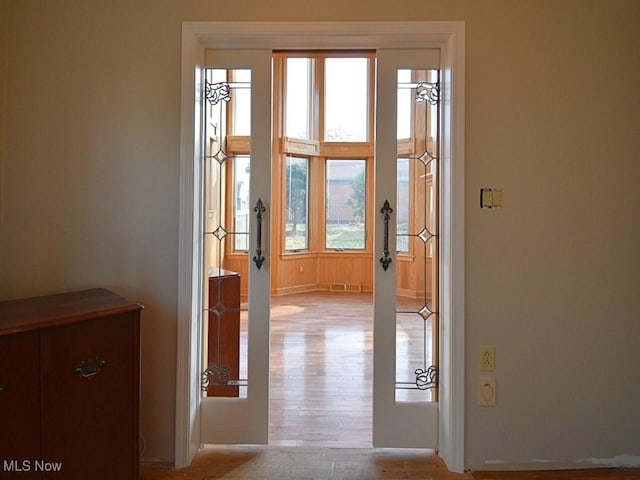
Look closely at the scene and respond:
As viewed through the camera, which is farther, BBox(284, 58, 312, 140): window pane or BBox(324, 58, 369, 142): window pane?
BBox(324, 58, 369, 142): window pane

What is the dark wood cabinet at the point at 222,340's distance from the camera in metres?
2.19

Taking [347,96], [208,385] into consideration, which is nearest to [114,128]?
[208,385]

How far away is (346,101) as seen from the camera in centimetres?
773

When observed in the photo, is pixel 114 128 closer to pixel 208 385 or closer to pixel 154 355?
pixel 154 355

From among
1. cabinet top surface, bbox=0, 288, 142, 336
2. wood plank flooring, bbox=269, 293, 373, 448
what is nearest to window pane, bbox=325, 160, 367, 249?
wood plank flooring, bbox=269, 293, 373, 448

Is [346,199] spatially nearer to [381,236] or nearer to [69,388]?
[381,236]

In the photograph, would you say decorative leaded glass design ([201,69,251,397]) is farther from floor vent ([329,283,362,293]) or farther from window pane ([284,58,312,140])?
floor vent ([329,283,362,293])

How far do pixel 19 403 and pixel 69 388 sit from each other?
0.15 metres

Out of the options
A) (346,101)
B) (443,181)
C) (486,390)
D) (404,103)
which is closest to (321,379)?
A: (486,390)

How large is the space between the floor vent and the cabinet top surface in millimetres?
6052

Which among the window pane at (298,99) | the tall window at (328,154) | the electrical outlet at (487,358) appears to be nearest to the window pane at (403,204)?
the electrical outlet at (487,358)

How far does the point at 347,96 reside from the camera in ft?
25.3

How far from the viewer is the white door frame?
1.96 meters

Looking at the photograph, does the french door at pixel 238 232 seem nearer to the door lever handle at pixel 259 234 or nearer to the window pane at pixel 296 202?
the door lever handle at pixel 259 234
